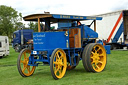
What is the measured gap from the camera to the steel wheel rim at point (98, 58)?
25.8ft

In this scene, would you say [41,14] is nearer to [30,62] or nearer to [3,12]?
[30,62]

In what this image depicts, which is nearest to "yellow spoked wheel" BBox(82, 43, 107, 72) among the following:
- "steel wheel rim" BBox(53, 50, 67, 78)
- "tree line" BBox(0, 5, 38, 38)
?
"steel wheel rim" BBox(53, 50, 67, 78)

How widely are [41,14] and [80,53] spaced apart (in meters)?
2.30

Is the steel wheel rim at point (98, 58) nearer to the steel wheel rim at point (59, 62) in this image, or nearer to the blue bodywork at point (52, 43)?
the blue bodywork at point (52, 43)

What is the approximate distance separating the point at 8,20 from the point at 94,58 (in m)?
46.4

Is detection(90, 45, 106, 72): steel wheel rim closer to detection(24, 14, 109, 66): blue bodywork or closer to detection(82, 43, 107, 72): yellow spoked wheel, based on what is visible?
detection(82, 43, 107, 72): yellow spoked wheel

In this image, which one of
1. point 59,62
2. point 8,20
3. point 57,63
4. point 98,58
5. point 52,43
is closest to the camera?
point 57,63

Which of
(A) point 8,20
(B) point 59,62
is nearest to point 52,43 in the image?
(B) point 59,62

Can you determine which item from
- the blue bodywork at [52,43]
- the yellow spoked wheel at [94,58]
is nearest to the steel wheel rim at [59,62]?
the blue bodywork at [52,43]

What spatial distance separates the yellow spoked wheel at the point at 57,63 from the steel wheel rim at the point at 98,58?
143 cm

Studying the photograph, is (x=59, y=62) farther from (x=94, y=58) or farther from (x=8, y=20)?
(x=8, y=20)

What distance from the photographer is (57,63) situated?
6.55 meters

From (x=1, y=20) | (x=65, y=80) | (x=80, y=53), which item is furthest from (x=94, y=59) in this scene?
(x=1, y=20)

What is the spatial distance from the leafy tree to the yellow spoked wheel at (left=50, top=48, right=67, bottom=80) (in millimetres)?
45798
